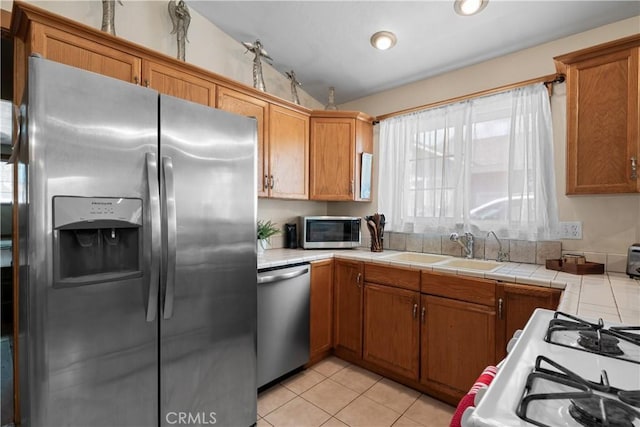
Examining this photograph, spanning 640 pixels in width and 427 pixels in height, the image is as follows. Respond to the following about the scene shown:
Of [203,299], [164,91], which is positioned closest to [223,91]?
[164,91]

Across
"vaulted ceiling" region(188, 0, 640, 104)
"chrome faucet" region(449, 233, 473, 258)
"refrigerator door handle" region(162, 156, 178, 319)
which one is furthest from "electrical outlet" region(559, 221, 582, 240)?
Answer: "refrigerator door handle" region(162, 156, 178, 319)

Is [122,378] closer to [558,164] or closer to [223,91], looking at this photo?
[223,91]

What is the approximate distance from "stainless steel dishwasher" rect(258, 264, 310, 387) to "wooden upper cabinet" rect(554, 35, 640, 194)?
1814 millimetres

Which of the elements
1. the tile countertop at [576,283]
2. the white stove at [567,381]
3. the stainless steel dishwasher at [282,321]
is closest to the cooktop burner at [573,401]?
the white stove at [567,381]

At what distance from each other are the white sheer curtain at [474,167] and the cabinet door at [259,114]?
1.14 meters

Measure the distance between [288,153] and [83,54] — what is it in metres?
1.47

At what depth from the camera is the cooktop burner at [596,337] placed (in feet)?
2.55

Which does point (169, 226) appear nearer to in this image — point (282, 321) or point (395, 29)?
point (282, 321)

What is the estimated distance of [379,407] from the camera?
1952mm

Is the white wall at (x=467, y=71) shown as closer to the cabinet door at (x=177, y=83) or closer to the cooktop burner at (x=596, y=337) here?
the cabinet door at (x=177, y=83)

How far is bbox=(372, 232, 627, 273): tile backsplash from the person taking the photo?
1.95 meters

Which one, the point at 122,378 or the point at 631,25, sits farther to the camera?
the point at 631,25

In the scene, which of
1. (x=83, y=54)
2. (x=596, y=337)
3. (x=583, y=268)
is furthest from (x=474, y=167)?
(x=83, y=54)

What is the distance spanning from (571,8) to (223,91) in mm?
2279
